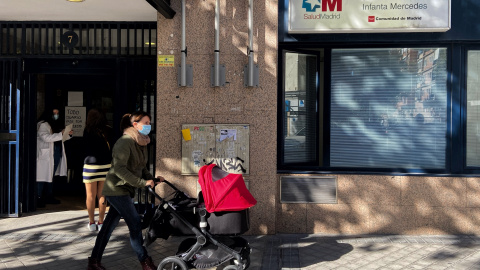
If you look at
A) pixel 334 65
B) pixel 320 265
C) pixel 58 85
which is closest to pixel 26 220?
pixel 58 85

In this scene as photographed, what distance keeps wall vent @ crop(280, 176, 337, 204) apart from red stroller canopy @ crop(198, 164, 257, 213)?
85.1 inches

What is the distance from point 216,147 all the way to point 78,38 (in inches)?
118

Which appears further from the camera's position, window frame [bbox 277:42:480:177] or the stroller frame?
window frame [bbox 277:42:480:177]

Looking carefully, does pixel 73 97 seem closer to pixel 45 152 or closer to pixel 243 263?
pixel 45 152

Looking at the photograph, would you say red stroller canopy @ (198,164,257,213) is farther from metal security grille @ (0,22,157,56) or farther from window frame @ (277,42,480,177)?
metal security grille @ (0,22,157,56)

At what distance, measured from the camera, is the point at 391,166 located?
659 cm

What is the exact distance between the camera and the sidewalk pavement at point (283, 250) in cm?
506

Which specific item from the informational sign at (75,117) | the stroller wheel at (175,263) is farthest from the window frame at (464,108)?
the informational sign at (75,117)

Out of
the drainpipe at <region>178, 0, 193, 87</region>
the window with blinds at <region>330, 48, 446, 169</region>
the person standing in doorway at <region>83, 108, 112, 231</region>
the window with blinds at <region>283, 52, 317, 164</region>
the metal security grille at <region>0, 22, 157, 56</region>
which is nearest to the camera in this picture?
the person standing in doorway at <region>83, 108, 112, 231</region>

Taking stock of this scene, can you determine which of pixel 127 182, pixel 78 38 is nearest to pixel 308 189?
pixel 127 182

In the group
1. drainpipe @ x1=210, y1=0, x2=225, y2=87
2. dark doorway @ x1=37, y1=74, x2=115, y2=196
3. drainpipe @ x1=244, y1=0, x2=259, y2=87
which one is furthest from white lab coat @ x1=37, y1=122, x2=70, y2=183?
drainpipe @ x1=244, y1=0, x2=259, y2=87

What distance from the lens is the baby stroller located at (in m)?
4.29

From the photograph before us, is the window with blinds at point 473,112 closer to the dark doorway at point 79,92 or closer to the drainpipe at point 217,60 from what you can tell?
the drainpipe at point 217,60

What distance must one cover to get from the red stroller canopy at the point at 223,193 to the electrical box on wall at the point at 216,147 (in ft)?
→ 6.31
